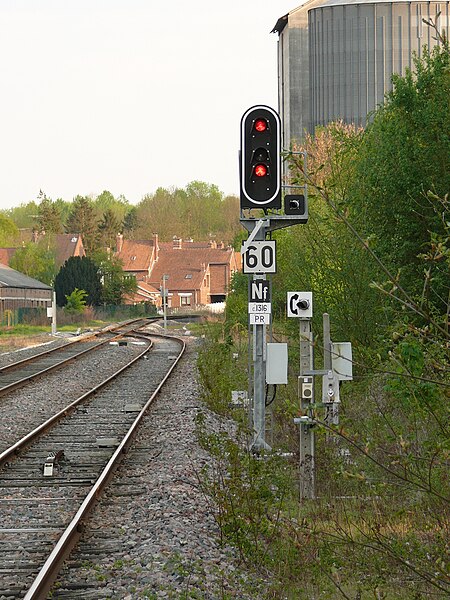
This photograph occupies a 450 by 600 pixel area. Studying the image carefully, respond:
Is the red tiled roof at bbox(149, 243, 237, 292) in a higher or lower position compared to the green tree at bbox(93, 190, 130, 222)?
lower

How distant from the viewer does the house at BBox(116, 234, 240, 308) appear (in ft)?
398

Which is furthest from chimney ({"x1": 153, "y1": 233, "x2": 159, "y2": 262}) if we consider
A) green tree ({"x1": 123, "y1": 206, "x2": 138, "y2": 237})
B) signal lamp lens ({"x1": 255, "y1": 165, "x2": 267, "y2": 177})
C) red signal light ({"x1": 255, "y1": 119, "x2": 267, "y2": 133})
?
signal lamp lens ({"x1": 255, "y1": 165, "x2": 267, "y2": 177})

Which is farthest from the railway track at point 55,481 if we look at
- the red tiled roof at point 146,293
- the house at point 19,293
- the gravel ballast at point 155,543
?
the red tiled roof at point 146,293

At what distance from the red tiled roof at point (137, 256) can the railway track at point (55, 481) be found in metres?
105

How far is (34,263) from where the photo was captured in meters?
96.3

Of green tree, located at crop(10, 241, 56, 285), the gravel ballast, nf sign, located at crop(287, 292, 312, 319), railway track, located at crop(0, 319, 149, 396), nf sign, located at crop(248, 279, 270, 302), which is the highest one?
green tree, located at crop(10, 241, 56, 285)

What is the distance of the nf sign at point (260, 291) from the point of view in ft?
44.2

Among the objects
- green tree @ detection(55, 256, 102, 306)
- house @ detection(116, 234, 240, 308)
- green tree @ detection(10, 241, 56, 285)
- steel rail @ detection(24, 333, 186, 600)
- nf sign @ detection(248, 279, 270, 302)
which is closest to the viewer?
steel rail @ detection(24, 333, 186, 600)

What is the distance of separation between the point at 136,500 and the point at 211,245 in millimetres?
122045

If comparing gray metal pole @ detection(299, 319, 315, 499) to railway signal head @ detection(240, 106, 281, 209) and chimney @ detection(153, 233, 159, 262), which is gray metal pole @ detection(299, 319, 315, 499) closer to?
railway signal head @ detection(240, 106, 281, 209)

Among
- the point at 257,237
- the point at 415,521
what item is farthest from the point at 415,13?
the point at 415,521

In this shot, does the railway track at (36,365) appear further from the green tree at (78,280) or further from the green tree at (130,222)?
the green tree at (130,222)

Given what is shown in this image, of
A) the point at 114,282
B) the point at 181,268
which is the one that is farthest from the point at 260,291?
the point at 181,268

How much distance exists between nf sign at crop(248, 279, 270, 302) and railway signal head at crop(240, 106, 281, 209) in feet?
4.76
